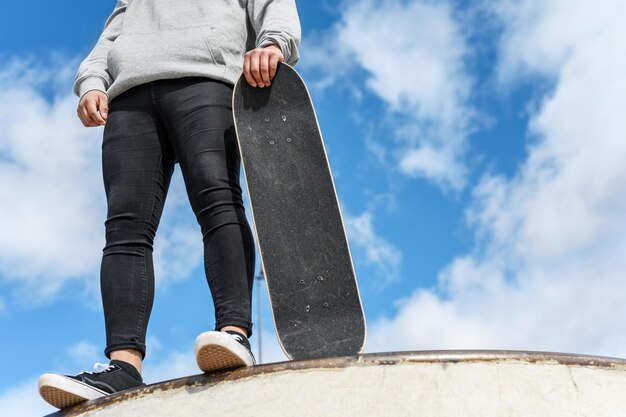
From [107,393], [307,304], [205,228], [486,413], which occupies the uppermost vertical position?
[205,228]

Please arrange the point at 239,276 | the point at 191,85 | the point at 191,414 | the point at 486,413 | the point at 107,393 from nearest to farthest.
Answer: the point at 486,413
the point at 191,414
the point at 107,393
the point at 239,276
the point at 191,85

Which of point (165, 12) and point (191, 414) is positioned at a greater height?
point (165, 12)

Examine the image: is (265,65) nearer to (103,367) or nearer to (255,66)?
(255,66)

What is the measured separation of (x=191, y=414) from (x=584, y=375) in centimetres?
117

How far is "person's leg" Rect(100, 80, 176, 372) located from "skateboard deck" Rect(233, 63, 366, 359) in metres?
0.37

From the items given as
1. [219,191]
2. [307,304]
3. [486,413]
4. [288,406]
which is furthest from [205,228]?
[486,413]

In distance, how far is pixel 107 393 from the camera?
2.65 meters

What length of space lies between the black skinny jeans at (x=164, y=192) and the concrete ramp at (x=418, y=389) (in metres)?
0.46

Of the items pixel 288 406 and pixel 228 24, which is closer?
pixel 288 406

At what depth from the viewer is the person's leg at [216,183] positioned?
2822 millimetres

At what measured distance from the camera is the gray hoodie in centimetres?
315

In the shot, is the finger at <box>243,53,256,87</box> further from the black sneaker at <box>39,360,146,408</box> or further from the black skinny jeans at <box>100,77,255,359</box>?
the black sneaker at <box>39,360,146,408</box>

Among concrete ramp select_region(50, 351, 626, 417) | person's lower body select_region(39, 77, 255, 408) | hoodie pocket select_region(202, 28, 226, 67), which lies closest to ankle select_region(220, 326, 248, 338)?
person's lower body select_region(39, 77, 255, 408)

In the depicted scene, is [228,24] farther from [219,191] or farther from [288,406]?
[288,406]
